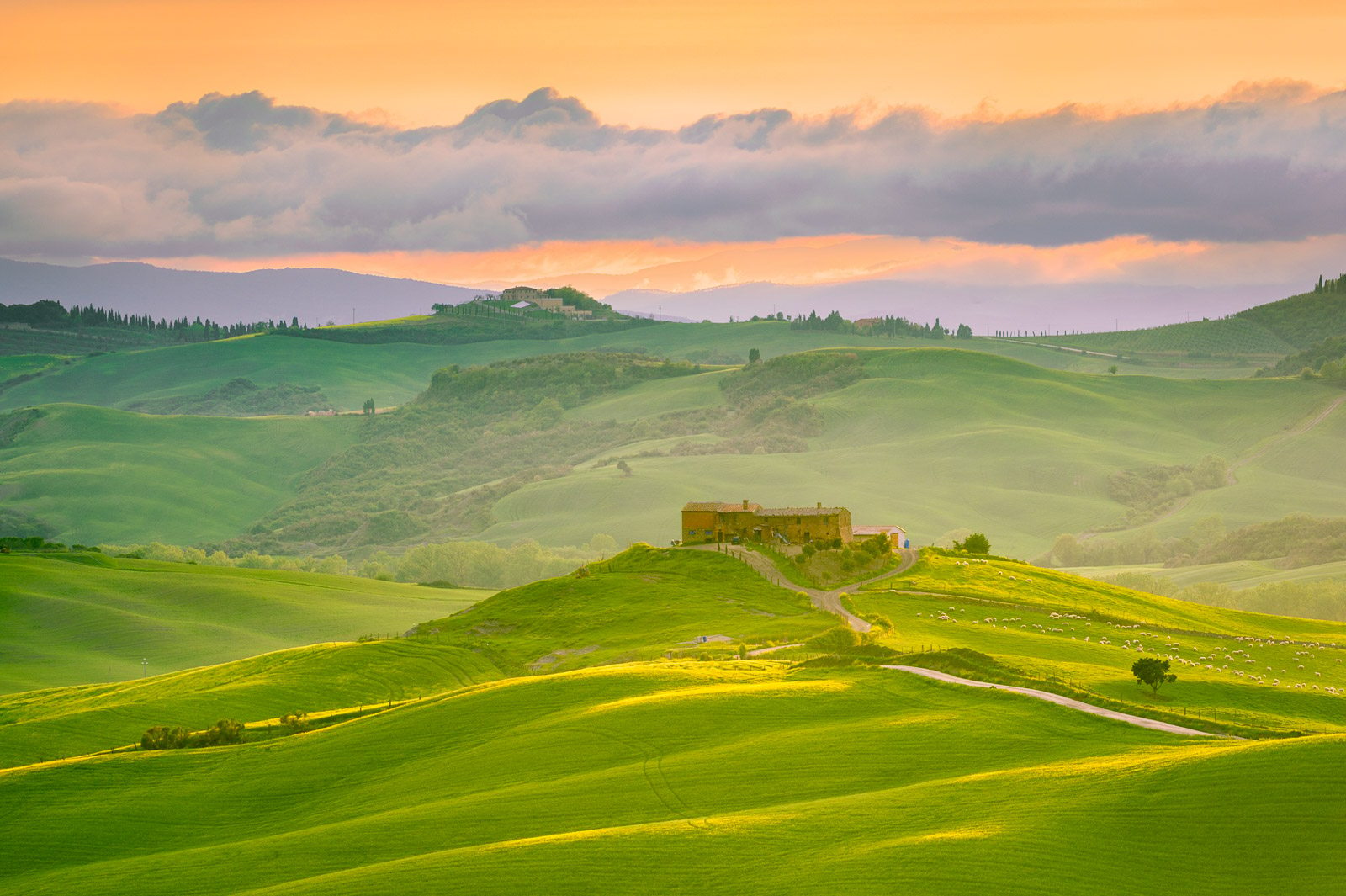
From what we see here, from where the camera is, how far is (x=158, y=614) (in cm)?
12850

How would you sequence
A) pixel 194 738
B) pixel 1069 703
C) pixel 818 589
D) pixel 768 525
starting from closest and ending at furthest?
pixel 1069 703, pixel 194 738, pixel 818 589, pixel 768 525

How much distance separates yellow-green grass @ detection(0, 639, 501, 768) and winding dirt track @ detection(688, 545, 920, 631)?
23125 millimetres

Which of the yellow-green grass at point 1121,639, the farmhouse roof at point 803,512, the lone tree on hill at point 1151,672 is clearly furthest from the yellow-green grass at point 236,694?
the lone tree on hill at point 1151,672

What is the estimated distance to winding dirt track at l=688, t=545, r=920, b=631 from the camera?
83875mm

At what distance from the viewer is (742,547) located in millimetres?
105000

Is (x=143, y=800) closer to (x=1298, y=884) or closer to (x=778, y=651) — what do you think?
(x=778, y=651)

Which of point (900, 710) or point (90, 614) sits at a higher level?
point (900, 710)

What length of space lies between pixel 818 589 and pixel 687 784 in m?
49.6

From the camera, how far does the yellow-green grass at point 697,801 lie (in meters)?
34.3

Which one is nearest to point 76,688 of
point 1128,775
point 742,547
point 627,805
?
point 742,547

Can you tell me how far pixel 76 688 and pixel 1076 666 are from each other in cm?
6893

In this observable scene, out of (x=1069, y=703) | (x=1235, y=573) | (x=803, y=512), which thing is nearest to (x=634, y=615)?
(x=803, y=512)

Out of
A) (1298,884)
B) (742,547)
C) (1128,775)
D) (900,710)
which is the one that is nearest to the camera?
(1298,884)

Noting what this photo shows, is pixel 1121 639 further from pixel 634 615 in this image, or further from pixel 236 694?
pixel 236 694
